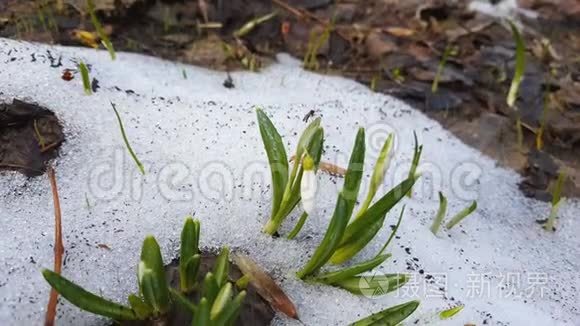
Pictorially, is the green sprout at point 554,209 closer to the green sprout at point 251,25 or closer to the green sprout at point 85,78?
the green sprout at point 251,25

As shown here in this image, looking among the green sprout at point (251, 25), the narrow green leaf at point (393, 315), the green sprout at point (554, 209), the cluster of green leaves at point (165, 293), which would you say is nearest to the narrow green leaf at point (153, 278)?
the cluster of green leaves at point (165, 293)

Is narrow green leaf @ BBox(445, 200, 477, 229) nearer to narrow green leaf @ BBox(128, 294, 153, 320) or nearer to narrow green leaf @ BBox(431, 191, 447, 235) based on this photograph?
narrow green leaf @ BBox(431, 191, 447, 235)

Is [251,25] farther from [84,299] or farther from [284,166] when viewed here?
[84,299]

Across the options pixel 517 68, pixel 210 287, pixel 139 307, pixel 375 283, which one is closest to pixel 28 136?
pixel 139 307

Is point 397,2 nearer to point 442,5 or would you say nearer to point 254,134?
point 442,5

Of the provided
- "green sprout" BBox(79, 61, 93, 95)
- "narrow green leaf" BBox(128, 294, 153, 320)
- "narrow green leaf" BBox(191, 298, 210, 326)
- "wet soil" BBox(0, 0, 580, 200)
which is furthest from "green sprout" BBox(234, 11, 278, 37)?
"narrow green leaf" BBox(191, 298, 210, 326)
